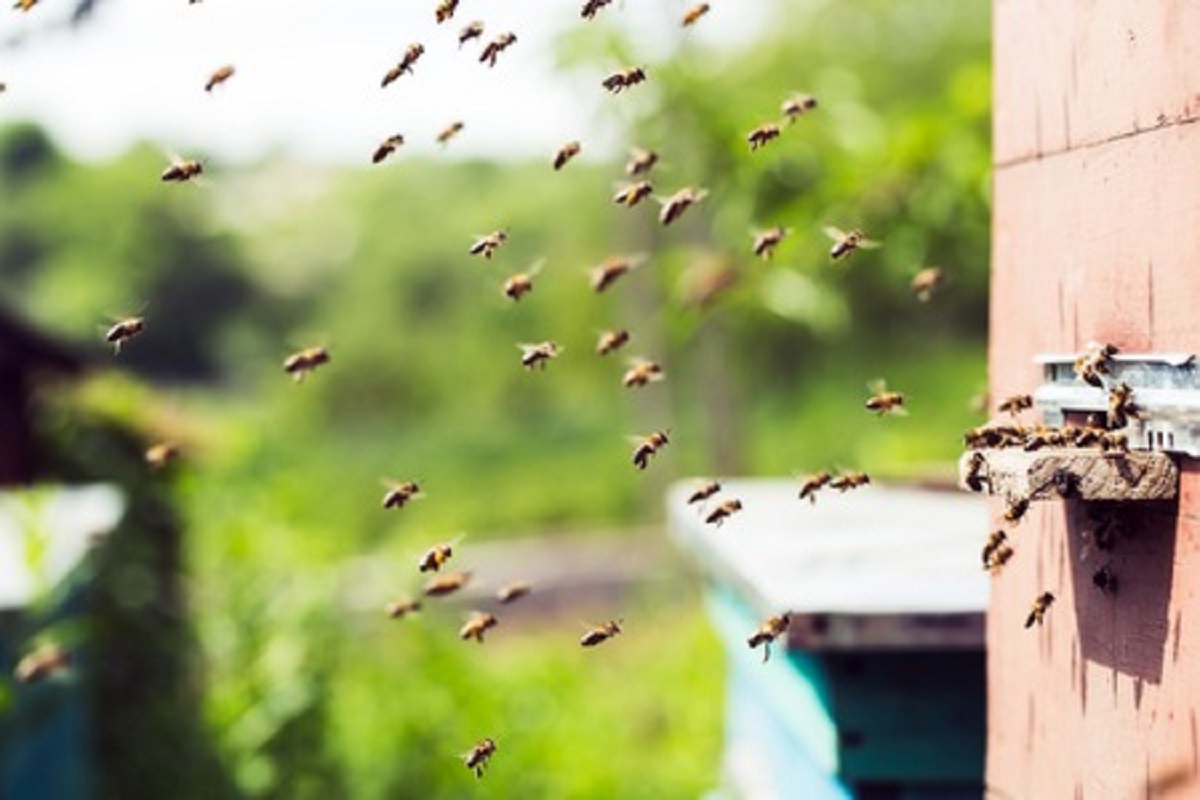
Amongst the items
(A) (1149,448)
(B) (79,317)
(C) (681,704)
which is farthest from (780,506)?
(B) (79,317)

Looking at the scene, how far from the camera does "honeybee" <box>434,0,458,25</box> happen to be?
9.41 feet

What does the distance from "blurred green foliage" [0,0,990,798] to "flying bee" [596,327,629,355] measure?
379 millimetres

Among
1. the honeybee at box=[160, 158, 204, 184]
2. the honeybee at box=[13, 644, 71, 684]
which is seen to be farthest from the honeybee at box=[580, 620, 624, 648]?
the honeybee at box=[13, 644, 71, 684]

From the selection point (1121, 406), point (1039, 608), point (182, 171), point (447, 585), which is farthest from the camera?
point (447, 585)

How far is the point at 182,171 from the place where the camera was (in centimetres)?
302

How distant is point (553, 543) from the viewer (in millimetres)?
33688

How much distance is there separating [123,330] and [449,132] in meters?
0.71

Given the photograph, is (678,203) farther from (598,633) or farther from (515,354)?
(515,354)

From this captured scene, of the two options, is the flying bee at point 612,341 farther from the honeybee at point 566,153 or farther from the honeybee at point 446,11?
the honeybee at point 446,11

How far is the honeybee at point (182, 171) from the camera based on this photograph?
9.82ft

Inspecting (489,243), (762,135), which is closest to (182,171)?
(489,243)

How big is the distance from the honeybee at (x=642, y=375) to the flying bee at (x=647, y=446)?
0.31 meters

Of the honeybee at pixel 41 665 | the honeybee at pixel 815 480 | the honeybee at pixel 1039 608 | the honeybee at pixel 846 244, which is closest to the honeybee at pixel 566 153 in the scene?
the honeybee at pixel 846 244

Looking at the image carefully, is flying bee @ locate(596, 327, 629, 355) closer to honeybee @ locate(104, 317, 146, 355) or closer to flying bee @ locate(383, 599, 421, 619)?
flying bee @ locate(383, 599, 421, 619)
